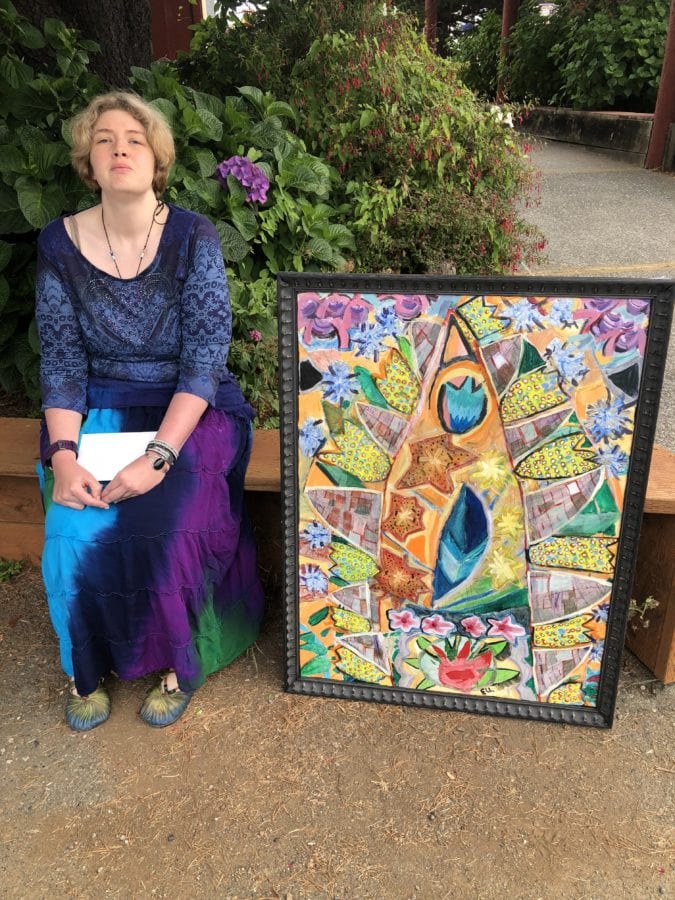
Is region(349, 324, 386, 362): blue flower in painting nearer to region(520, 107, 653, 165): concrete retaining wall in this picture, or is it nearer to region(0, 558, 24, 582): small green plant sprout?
region(0, 558, 24, 582): small green plant sprout

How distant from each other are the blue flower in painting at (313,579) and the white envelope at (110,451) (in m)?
0.57

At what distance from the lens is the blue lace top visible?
2182 millimetres

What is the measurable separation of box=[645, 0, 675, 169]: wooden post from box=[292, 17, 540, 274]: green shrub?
632 cm

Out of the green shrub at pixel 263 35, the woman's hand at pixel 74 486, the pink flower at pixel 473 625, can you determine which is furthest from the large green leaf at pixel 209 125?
the pink flower at pixel 473 625

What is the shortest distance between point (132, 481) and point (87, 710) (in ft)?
2.45

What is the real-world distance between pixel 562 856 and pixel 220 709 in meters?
1.02

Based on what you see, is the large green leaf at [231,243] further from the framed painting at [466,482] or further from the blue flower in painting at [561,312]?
the blue flower in painting at [561,312]

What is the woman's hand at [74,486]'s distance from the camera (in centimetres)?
203

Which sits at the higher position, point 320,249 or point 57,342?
point 320,249

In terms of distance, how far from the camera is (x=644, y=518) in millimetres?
2283

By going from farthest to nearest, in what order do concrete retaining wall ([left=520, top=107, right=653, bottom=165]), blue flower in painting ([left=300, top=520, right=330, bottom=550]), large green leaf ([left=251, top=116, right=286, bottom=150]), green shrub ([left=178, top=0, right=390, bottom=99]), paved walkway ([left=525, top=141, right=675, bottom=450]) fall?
concrete retaining wall ([left=520, top=107, right=653, bottom=165]) → paved walkway ([left=525, top=141, right=675, bottom=450]) → green shrub ([left=178, top=0, right=390, bottom=99]) → large green leaf ([left=251, top=116, right=286, bottom=150]) → blue flower in painting ([left=300, top=520, right=330, bottom=550])

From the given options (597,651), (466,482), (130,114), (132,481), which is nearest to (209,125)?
(130,114)

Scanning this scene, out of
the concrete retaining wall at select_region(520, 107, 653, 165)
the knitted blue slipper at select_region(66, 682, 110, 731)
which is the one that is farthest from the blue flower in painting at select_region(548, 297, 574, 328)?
the concrete retaining wall at select_region(520, 107, 653, 165)

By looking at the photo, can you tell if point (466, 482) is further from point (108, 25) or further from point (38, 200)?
point (108, 25)
